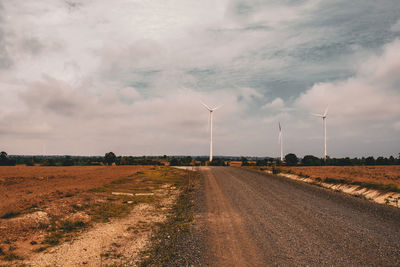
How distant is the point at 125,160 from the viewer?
3907 inches

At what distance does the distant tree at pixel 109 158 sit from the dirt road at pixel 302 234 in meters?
90.7

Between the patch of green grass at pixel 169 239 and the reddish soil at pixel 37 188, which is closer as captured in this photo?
the patch of green grass at pixel 169 239

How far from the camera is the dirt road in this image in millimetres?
8016

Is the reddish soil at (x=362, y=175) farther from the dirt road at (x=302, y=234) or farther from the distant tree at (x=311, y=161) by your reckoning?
the distant tree at (x=311, y=161)

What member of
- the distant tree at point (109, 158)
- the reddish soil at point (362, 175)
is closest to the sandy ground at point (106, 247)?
the reddish soil at point (362, 175)

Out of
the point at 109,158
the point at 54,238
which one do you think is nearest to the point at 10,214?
the point at 54,238

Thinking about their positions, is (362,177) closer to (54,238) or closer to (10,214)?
(54,238)

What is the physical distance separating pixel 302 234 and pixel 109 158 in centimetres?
9932

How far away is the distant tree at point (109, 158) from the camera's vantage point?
324ft

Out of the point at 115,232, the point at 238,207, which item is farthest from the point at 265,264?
the point at 238,207

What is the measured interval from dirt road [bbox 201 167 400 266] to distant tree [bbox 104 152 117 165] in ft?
298

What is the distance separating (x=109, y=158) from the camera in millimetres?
99812

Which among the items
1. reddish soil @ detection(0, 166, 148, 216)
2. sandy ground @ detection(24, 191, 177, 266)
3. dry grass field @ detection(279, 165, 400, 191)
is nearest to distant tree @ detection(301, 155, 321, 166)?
dry grass field @ detection(279, 165, 400, 191)

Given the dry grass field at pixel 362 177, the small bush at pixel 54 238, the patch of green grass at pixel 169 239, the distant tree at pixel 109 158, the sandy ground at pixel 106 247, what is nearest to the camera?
the patch of green grass at pixel 169 239
